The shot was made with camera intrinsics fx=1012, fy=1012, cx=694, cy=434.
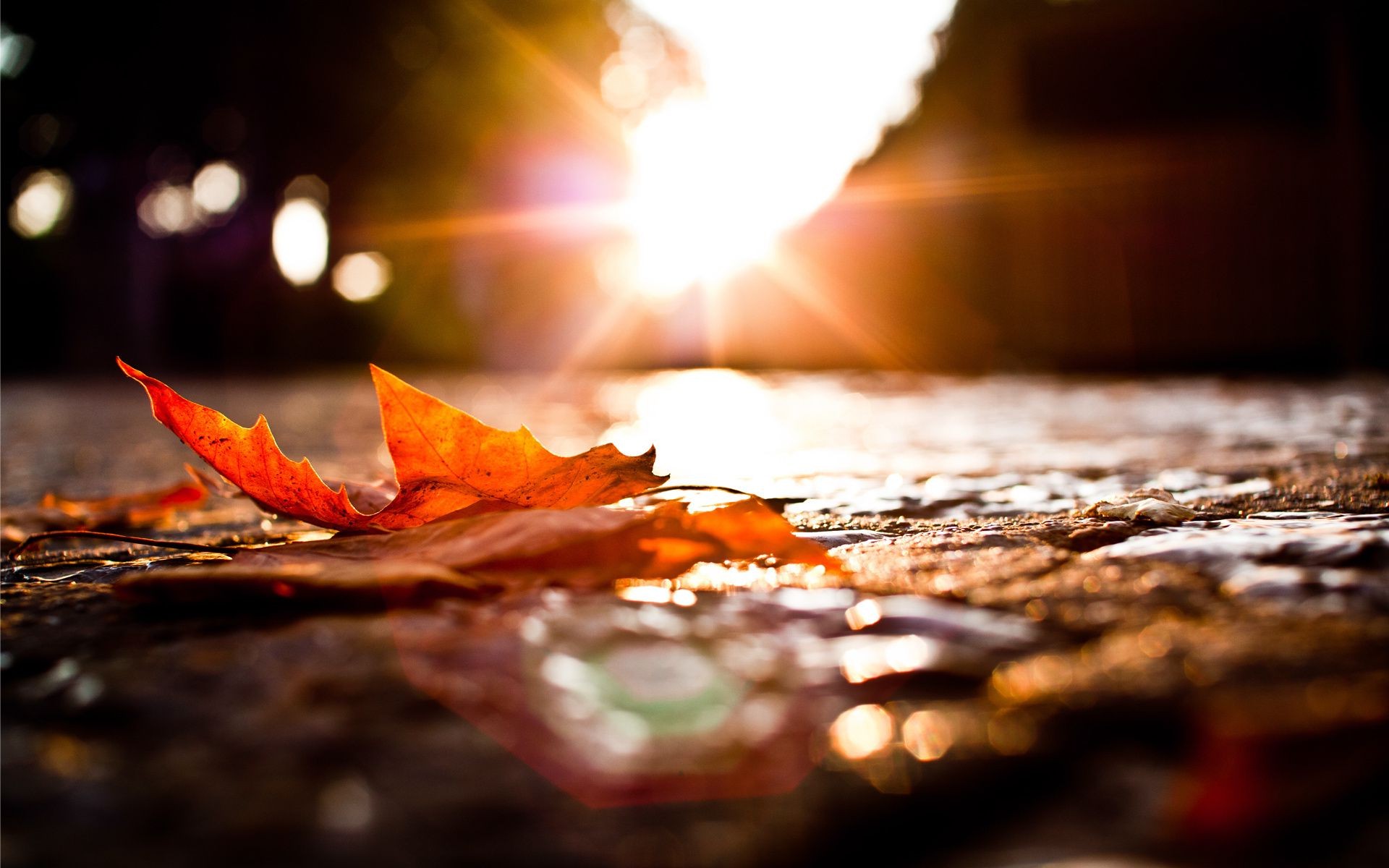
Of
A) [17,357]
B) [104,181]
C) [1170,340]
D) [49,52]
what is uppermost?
[49,52]

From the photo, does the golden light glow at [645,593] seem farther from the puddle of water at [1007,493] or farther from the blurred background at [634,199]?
the blurred background at [634,199]

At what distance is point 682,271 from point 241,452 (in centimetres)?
2258

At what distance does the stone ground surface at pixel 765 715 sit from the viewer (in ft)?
1.13

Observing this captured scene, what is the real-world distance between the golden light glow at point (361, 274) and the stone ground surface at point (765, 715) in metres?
19.7

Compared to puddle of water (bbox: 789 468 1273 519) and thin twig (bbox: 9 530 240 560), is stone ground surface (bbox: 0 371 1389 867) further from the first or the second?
puddle of water (bbox: 789 468 1273 519)

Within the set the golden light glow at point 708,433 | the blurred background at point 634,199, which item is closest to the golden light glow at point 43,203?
the blurred background at point 634,199

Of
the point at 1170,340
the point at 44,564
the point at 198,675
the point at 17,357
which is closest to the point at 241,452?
the point at 44,564

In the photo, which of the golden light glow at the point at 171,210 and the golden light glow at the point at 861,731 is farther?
the golden light glow at the point at 171,210

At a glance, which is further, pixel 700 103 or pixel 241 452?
pixel 700 103

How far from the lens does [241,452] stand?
857 millimetres

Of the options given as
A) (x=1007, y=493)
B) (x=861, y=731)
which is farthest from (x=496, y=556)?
(x=1007, y=493)

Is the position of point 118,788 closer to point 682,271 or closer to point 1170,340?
point 1170,340

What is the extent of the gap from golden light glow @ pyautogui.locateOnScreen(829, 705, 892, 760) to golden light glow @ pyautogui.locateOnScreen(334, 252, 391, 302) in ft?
65.4

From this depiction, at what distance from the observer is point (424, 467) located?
87 centimetres
